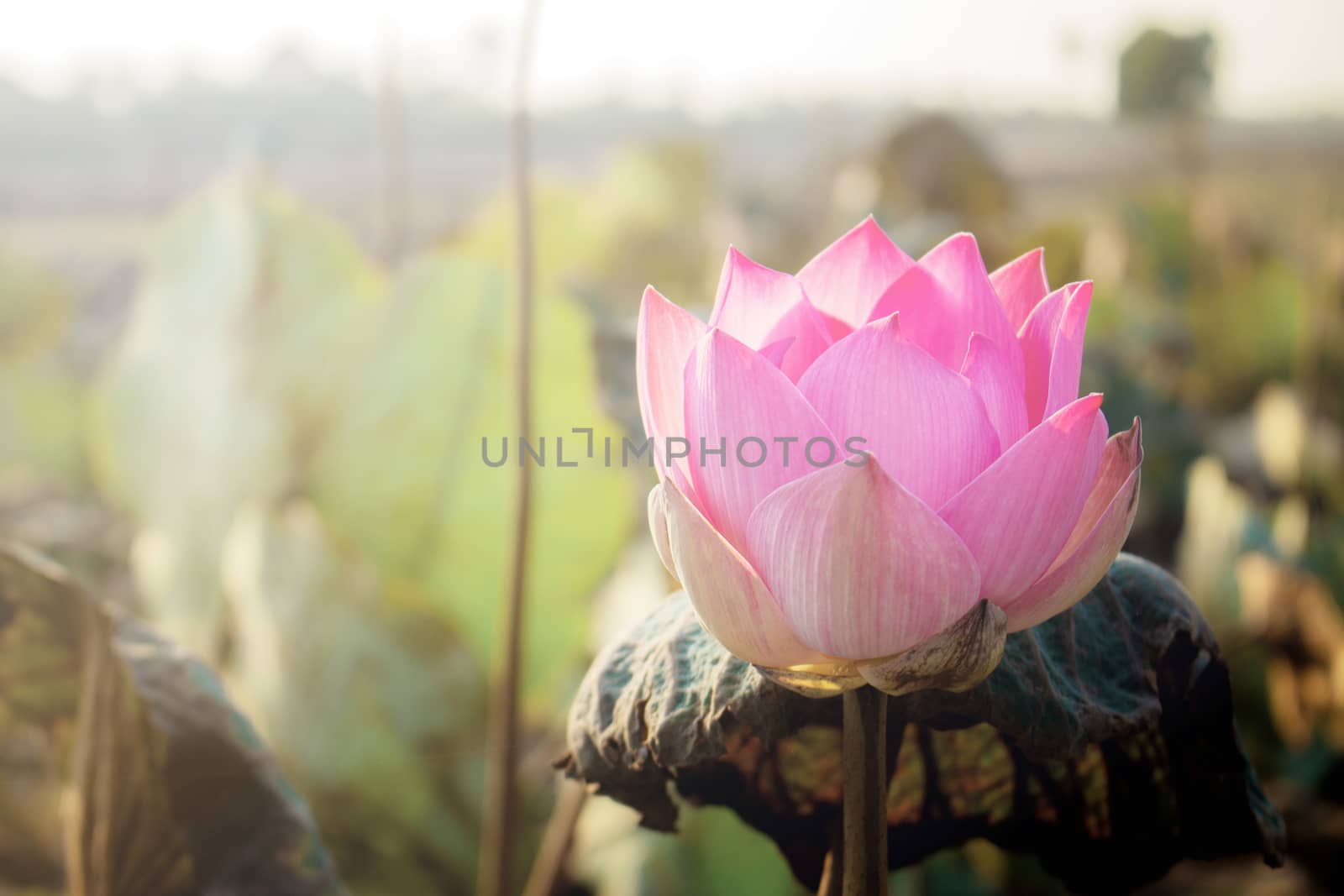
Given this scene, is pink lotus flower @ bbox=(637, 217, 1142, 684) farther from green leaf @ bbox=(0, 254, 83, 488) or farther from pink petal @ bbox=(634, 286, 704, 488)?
green leaf @ bbox=(0, 254, 83, 488)

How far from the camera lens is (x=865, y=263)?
0.80 feet

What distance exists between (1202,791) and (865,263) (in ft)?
0.55

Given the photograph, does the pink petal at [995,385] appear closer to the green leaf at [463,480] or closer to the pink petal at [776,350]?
the pink petal at [776,350]


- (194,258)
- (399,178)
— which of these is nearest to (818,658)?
(194,258)

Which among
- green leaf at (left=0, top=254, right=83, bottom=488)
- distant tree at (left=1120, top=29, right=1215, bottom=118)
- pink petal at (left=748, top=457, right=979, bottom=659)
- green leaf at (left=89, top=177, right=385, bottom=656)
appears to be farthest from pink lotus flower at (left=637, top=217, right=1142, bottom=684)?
distant tree at (left=1120, top=29, right=1215, bottom=118)

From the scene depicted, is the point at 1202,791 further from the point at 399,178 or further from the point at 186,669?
the point at 399,178

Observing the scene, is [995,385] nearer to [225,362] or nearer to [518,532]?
[518,532]

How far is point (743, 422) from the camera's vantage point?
0.19 m

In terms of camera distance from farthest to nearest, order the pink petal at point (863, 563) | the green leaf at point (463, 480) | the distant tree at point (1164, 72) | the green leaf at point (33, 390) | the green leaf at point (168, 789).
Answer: the distant tree at point (1164, 72) < the green leaf at point (33, 390) < the green leaf at point (463, 480) < the green leaf at point (168, 789) < the pink petal at point (863, 563)

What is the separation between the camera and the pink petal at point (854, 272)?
24 cm

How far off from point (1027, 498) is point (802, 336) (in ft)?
0.21

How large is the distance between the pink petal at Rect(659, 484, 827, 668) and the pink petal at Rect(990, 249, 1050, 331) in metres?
0.10

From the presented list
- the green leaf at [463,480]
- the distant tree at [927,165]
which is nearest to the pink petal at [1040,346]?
the green leaf at [463,480]

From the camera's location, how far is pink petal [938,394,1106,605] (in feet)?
0.60
